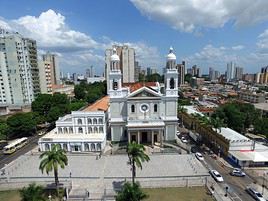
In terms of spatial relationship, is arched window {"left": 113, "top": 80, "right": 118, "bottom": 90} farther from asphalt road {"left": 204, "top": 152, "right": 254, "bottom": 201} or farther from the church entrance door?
asphalt road {"left": 204, "top": 152, "right": 254, "bottom": 201}

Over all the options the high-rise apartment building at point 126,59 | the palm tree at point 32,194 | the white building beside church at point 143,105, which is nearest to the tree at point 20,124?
the white building beside church at point 143,105

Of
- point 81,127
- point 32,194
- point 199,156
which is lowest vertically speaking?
point 199,156

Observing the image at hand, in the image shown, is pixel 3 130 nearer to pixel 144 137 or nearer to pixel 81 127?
pixel 81 127

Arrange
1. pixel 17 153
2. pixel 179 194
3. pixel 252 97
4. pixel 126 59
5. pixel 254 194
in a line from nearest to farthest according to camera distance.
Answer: pixel 254 194 < pixel 179 194 < pixel 17 153 < pixel 252 97 < pixel 126 59

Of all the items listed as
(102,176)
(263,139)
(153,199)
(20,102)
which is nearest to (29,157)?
(102,176)

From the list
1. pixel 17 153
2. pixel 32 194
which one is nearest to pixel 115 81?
pixel 17 153

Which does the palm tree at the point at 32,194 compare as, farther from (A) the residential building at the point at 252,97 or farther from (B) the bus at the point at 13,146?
(A) the residential building at the point at 252,97
